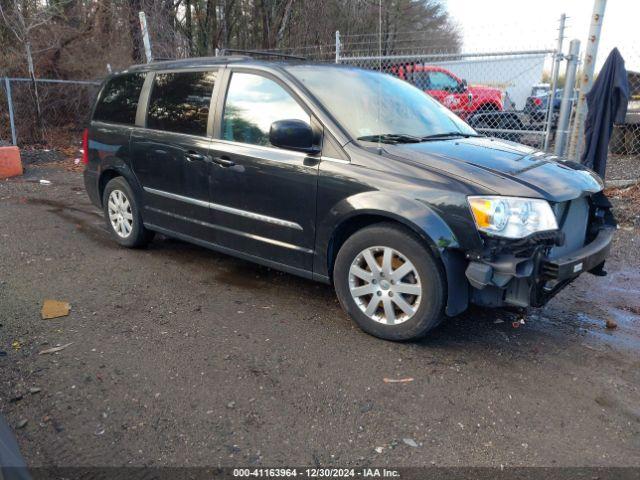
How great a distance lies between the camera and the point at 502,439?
2.62 metres

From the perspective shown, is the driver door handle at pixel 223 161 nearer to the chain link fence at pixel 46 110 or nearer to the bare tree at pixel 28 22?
the chain link fence at pixel 46 110

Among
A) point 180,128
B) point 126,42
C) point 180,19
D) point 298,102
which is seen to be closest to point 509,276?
point 298,102

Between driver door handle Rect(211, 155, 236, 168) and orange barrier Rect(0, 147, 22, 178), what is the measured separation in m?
7.09

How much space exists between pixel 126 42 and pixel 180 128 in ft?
37.8

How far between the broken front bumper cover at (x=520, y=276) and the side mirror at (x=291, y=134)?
4.59 feet

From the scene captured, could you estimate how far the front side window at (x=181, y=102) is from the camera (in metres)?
4.52

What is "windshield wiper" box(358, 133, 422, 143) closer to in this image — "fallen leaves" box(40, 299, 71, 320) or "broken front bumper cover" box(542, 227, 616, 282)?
"broken front bumper cover" box(542, 227, 616, 282)

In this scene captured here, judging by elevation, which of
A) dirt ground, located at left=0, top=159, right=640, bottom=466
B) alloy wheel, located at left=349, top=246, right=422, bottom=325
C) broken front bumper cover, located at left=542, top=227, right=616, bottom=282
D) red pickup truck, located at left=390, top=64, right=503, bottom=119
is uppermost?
red pickup truck, located at left=390, top=64, right=503, bottom=119

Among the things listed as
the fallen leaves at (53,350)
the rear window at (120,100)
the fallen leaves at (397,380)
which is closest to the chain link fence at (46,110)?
the rear window at (120,100)

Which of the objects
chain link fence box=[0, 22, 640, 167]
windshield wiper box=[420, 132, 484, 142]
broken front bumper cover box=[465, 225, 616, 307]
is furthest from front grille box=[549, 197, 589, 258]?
chain link fence box=[0, 22, 640, 167]

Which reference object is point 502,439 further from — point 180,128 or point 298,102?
point 180,128

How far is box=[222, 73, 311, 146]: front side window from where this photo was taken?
3971 millimetres

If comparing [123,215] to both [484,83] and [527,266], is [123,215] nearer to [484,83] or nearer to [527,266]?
→ [527,266]

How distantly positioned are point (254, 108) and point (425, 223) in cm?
177
